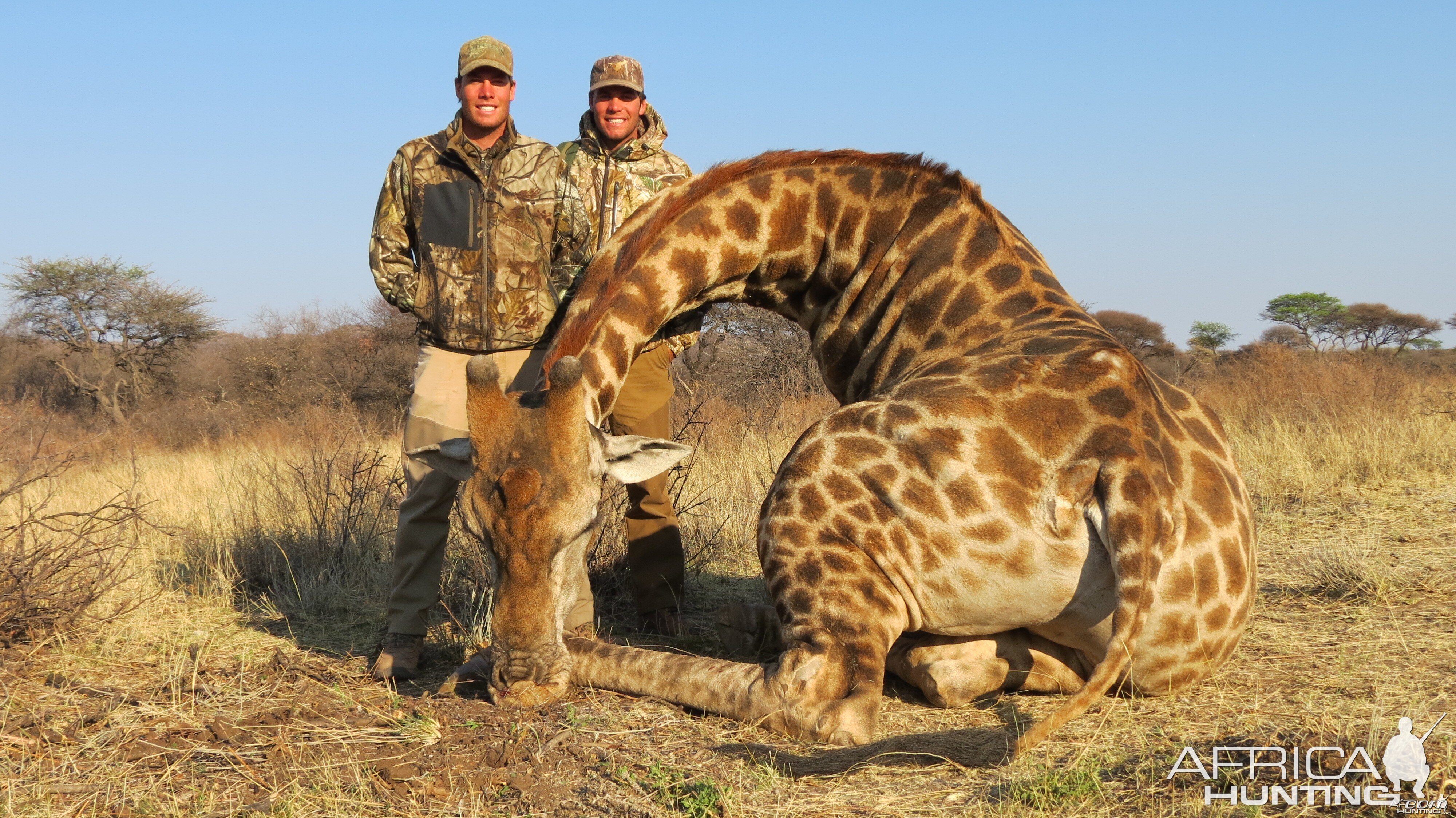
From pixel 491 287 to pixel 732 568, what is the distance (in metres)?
3.09

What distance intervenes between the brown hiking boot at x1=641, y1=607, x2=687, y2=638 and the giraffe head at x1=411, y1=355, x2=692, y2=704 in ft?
4.98

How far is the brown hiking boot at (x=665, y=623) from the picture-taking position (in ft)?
19.5

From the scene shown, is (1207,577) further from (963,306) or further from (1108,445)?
(963,306)

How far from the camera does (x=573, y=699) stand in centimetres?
448

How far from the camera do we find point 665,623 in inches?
238

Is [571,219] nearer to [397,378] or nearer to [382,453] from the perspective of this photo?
[382,453]

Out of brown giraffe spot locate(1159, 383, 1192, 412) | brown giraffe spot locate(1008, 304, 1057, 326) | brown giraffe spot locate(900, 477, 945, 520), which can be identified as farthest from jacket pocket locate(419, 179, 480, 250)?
brown giraffe spot locate(1159, 383, 1192, 412)

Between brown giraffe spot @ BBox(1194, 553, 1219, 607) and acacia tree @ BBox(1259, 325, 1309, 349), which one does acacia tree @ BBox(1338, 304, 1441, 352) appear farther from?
brown giraffe spot @ BBox(1194, 553, 1219, 607)

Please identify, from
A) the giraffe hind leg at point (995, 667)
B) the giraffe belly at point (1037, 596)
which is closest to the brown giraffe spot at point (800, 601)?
the giraffe belly at point (1037, 596)

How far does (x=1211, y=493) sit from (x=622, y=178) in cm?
387

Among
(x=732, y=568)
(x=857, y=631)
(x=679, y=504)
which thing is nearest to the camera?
(x=857, y=631)

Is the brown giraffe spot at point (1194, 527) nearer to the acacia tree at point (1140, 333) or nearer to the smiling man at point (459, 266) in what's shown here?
the smiling man at point (459, 266)

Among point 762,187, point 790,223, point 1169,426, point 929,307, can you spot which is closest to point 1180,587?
point 1169,426

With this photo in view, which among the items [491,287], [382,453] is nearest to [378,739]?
[491,287]
